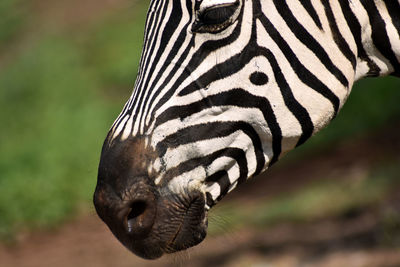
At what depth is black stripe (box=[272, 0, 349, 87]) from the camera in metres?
2.69

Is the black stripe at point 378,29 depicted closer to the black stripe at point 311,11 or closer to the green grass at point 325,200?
the black stripe at point 311,11

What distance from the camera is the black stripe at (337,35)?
9.00ft

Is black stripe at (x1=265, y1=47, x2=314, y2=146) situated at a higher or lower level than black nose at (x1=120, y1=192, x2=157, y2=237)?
higher

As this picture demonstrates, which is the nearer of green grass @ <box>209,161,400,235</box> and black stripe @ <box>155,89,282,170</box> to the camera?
black stripe @ <box>155,89,282,170</box>

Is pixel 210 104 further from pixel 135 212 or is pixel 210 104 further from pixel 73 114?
pixel 73 114

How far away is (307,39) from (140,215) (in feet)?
3.23

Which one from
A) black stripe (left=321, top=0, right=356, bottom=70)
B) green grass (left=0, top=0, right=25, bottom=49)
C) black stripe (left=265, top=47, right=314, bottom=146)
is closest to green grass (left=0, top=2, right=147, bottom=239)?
green grass (left=0, top=0, right=25, bottom=49)

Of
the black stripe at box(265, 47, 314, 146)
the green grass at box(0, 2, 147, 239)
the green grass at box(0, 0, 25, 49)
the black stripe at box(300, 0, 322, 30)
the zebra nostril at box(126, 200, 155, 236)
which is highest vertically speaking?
the black stripe at box(300, 0, 322, 30)

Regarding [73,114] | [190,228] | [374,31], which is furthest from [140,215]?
[73,114]

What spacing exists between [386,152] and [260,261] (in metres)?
2.33

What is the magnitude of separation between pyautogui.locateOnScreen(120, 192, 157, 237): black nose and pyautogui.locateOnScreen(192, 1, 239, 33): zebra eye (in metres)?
0.69

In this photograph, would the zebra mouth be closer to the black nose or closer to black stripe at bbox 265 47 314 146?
the black nose

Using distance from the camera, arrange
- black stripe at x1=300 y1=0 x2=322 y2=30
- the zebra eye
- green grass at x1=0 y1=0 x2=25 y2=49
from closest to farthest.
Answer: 1. the zebra eye
2. black stripe at x1=300 y1=0 x2=322 y2=30
3. green grass at x1=0 y1=0 x2=25 y2=49

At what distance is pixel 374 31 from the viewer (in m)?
2.87
